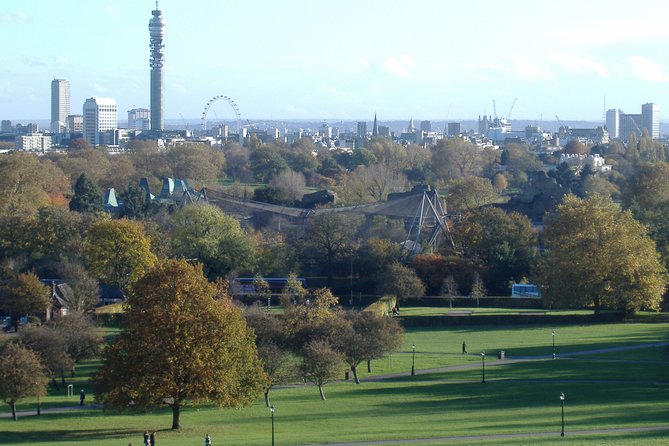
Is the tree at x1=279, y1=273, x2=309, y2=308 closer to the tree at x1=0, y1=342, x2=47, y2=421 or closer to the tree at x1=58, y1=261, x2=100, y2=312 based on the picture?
the tree at x1=58, y1=261, x2=100, y2=312

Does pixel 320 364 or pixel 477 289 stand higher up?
pixel 320 364

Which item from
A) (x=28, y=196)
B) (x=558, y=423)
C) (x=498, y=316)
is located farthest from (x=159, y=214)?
(x=558, y=423)

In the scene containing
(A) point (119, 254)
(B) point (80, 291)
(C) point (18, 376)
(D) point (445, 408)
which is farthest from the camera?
(A) point (119, 254)

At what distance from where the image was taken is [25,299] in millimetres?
53625

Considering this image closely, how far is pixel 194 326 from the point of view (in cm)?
3441

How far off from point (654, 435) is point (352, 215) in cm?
4301

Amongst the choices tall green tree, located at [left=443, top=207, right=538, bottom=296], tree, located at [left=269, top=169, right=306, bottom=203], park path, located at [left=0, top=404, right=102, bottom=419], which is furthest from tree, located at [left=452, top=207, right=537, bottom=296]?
tree, located at [left=269, top=169, right=306, bottom=203]

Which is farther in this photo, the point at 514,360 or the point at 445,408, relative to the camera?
the point at 514,360

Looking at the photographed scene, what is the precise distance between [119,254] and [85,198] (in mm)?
24381

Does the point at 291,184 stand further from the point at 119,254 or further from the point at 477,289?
the point at 119,254

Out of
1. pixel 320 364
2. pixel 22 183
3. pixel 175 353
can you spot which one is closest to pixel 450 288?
pixel 320 364

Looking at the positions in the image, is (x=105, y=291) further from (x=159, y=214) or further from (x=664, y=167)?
(x=664, y=167)

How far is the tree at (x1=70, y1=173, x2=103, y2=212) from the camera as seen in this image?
3199 inches

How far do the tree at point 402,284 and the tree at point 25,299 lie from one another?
55.0 feet
